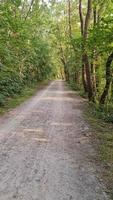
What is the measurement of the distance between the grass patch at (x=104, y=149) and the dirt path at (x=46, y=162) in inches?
9.1

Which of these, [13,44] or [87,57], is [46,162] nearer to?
[87,57]

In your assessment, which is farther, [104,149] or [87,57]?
[87,57]

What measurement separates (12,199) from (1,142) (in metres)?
4.27

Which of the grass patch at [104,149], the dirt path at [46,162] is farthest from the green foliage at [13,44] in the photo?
the grass patch at [104,149]

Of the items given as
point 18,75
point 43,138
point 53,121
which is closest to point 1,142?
point 43,138

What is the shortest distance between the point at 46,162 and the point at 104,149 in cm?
211

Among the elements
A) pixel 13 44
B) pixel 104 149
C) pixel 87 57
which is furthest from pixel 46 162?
pixel 13 44

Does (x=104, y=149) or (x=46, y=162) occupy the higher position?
(x=46, y=162)

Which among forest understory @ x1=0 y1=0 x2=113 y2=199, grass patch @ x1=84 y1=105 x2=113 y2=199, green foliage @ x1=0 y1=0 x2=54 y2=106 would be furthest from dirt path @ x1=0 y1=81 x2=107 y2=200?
green foliage @ x1=0 y1=0 x2=54 y2=106

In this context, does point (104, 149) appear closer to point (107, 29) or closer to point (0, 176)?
point (0, 176)

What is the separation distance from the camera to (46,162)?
7656 millimetres

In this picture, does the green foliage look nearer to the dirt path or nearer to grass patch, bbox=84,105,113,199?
the dirt path

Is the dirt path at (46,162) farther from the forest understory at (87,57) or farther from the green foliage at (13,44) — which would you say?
the green foliage at (13,44)

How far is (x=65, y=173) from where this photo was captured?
6902mm
